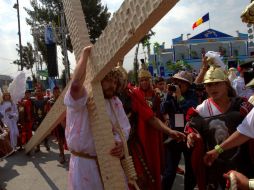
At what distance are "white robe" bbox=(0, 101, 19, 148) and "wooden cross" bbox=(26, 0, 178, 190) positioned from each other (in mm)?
7354

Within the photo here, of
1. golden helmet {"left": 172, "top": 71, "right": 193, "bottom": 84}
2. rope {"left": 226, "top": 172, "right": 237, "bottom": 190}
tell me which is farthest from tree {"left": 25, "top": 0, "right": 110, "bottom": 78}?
rope {"left": 226, "top": 172, "right": 237, "bottom": 190}

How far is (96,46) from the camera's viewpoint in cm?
185

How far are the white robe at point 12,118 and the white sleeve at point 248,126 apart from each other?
24.5 feet

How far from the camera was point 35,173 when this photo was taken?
645cm

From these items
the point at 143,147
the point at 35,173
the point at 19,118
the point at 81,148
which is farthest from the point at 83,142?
the point at 19,118

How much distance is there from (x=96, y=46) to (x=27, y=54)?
42268 millimetres

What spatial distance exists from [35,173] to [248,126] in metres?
4.96

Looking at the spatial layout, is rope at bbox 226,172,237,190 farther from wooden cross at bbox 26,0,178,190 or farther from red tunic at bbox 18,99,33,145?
red tunic at bbox 18,99,33,145

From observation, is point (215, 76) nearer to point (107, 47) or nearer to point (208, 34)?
point (107, 47)

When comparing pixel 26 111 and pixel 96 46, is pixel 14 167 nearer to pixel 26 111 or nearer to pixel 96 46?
pixel 26 111

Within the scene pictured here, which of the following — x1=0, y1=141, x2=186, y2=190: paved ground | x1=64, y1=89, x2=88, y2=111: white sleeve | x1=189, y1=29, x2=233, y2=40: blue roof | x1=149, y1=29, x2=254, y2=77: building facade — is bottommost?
x1=0, y1=141, x2=186, y2=190: paved ground

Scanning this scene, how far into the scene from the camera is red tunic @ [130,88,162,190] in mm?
3445

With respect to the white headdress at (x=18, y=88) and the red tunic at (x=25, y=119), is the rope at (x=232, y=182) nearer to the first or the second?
the white headdress at (x=18, y=88)

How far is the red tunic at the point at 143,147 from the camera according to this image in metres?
3.45
